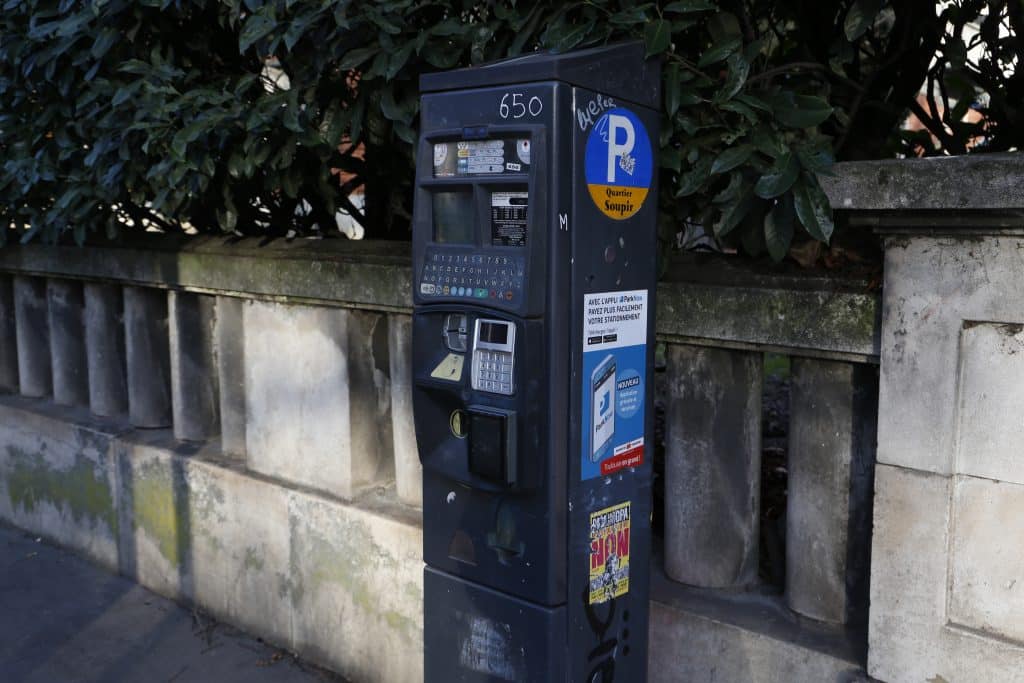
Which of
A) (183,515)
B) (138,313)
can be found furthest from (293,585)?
(138,313)

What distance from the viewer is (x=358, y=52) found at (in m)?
3.22

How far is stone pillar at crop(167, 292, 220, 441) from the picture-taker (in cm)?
489

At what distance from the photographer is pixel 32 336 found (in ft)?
19.8

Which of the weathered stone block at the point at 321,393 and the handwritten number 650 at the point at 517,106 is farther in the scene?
the weathered stone block at the point at 321,393

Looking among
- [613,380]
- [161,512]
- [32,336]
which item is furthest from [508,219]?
[32,336]

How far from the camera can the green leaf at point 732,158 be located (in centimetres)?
276

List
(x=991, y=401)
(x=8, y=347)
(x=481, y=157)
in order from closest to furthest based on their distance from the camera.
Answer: (x=991, y=401) < (x=481, y=157) < (x=8, y=347)

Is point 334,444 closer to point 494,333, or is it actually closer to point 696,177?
point 494,333

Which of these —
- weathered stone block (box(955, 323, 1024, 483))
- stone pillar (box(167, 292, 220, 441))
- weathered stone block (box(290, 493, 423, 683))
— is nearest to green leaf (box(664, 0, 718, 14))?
weathered stone block (box(955, 323, 1024, 483))

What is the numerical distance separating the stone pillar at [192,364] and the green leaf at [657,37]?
2840 mm

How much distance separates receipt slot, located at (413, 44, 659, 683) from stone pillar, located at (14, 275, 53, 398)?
401 centimetres

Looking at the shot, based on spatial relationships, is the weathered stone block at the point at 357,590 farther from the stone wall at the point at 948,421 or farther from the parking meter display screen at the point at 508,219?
the stone wall at the point at 948,421

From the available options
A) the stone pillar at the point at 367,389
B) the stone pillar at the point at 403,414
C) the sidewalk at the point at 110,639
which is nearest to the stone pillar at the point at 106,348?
the sidewalk at the point at 110,639

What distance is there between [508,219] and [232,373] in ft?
8.30
